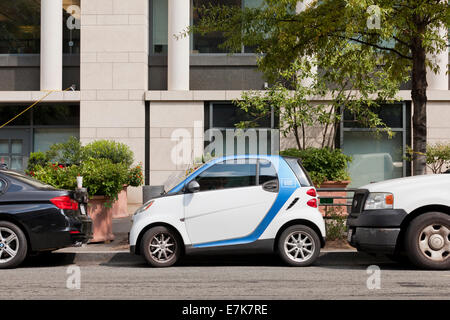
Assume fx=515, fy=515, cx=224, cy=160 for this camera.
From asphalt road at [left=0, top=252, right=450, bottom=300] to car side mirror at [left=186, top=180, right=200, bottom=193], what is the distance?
117 cm

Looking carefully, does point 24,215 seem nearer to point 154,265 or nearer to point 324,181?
point 154,265

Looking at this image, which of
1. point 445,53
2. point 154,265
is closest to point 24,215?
point 154,265

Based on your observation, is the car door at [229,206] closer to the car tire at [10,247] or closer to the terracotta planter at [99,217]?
the car tire at [10,247]

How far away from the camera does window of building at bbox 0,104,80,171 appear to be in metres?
17.1

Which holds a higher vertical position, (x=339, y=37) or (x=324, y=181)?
(x=339, y=37)

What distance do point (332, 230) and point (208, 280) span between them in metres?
3.50

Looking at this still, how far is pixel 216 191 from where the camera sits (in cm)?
778

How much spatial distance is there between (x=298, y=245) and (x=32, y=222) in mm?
3966

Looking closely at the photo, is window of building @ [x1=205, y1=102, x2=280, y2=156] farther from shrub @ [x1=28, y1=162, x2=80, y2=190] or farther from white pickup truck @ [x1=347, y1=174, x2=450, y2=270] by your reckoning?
white pickup truck @ [x1=347, y1=174, x2=450, y2=270]

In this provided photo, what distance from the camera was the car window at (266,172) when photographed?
25.7ft

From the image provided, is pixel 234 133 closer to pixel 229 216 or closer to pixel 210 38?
pixel 210 38

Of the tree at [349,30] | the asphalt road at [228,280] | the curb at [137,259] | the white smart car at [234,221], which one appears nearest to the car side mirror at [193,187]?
the white smart car at [234,221]

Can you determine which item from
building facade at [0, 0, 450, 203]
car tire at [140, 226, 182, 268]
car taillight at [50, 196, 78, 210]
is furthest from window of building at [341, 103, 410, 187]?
car taillight at [50, 196, 78, 210]

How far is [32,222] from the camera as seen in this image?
7.62m
